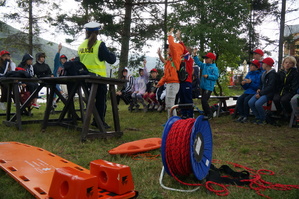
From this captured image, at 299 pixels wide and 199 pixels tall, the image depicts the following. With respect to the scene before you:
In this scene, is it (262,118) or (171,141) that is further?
(262,118)

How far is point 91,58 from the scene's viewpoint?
18.5 feet

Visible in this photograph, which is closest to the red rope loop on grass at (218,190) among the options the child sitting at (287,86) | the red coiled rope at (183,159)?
the red coiled rope at (183,159)

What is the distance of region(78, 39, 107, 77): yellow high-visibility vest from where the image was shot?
5589 millimetres

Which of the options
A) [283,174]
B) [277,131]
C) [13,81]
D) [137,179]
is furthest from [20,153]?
[277,131]

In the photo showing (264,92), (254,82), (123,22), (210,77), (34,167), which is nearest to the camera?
(34,167)

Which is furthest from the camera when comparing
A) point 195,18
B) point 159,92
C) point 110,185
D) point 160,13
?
point 160,13

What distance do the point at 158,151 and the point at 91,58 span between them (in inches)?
100

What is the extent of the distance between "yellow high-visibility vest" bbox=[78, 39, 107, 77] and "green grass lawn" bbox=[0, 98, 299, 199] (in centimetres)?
138

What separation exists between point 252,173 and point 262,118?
425 centimetres

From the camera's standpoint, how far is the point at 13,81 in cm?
614

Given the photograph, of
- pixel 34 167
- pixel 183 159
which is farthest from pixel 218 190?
pixel 34 167

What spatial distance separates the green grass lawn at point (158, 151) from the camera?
269cm

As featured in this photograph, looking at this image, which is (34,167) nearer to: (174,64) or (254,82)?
(174,64)

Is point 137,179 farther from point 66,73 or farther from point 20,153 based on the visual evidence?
point 66,73
